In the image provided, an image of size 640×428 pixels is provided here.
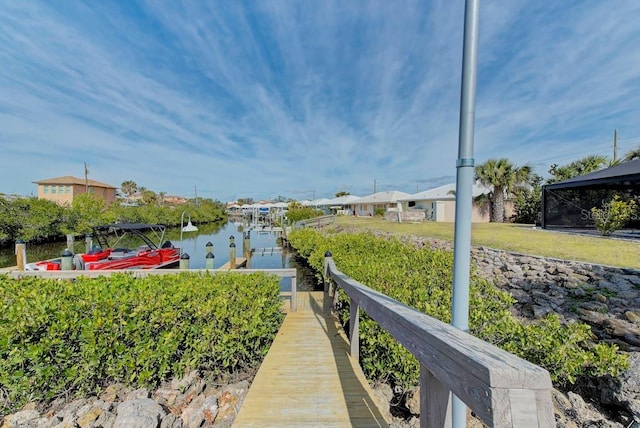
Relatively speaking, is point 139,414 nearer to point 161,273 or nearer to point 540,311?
point 161,273

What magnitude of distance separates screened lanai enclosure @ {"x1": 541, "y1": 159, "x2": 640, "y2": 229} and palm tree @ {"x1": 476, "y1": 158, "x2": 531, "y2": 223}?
8816mm

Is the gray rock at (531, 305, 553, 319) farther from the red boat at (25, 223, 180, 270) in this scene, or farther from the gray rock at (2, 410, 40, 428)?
the red boat at (25, 223, 180, 270)

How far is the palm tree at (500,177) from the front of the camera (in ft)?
78.9

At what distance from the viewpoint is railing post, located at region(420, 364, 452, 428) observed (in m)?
1.33

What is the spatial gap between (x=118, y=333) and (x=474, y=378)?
12.6 feet

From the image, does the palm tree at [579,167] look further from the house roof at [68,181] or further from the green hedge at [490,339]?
the house roof at [68,181]

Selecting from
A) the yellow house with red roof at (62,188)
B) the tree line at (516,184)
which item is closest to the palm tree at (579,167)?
the tree line at (516,184)

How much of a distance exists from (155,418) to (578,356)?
4.61 m

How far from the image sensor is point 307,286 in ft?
38.1

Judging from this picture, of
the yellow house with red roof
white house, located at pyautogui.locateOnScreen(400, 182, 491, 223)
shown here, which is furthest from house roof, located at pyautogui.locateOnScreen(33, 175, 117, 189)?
white house, located at pyautogui.locateOnScreen(400, 182, 491, 223)

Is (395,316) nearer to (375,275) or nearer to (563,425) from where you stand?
(375,275)

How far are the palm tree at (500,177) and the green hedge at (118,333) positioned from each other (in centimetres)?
2557

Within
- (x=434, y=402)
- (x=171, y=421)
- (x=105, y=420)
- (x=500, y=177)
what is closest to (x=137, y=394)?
(x=105, y=420)

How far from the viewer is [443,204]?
28844 mm
